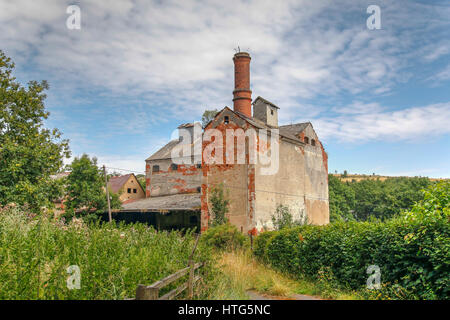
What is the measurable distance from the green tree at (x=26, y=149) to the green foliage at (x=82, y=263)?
38.4 ft

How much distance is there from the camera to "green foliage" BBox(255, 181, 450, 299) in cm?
695

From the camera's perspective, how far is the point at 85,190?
95.6ft

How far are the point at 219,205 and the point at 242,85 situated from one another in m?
9.10

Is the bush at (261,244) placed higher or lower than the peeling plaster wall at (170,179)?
lower

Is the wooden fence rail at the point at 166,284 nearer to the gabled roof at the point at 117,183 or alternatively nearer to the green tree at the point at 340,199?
the gabled roof at the point at 117,183

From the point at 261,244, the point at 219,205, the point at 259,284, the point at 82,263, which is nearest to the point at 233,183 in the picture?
the point at 219,205

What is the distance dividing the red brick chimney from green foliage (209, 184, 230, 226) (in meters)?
6.49

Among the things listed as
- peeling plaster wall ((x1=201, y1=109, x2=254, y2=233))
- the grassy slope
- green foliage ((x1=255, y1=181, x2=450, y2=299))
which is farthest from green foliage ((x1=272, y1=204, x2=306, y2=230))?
green foliage ((x1=255, y1=181, x2=450, y2=299))

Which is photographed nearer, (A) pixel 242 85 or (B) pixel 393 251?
(B) pixel 393 251

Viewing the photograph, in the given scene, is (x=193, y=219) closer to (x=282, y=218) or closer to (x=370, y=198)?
(x=282, y=218)

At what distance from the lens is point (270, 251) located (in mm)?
13383

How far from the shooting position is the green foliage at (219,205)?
838 inches

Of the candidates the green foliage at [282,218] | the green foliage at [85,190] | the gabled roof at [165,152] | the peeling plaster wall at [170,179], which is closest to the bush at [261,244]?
the green foliage at [282,218]
